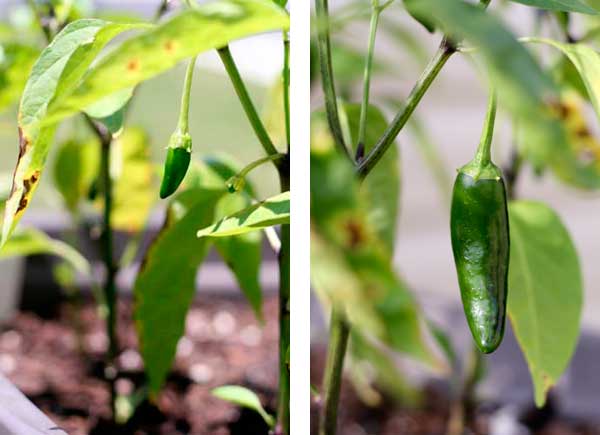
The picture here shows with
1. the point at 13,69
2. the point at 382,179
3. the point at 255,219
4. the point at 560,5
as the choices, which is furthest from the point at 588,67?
the point at 13,69

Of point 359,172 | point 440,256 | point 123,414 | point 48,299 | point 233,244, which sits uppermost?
point 359,172

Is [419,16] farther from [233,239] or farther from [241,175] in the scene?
[233,239]

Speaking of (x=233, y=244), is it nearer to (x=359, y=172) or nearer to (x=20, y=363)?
(x=359, y=172)

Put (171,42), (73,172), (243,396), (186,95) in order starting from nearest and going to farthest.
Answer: (171,42)
(186,95)
(243,396)
(73,172)

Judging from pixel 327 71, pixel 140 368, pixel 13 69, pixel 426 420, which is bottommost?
pixel 426 420

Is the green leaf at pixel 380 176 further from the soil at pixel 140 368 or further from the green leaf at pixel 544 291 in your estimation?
the soil at pixel 140 368

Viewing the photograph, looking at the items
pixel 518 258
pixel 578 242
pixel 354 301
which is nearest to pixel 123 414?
pixel 518 258

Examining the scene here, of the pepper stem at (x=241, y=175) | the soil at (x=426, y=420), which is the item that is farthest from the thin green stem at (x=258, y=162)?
the soil at (x=426, y=420)

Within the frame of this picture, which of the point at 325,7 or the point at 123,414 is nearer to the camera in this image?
the point at 325,7
